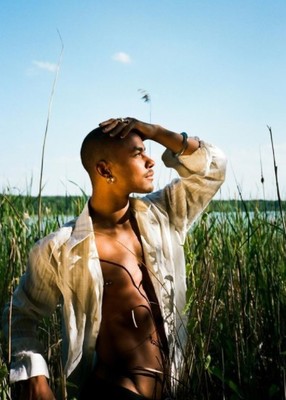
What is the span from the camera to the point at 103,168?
83.0 inches

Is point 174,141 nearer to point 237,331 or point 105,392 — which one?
point 237,331

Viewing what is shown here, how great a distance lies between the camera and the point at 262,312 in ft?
8.02

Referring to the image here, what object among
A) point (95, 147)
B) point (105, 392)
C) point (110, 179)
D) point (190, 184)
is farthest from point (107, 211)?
point (105, 392)

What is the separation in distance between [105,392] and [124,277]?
39 centimetres

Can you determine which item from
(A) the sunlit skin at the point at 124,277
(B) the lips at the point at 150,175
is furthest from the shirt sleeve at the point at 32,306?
(B) the lips at the point at 150,175

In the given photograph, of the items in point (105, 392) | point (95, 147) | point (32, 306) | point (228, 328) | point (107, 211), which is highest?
point (95, 147)

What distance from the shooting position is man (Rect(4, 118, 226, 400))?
6.61 ft

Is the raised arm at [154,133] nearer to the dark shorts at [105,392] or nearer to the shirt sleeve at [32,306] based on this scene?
the shirt sleeve at [32,306]

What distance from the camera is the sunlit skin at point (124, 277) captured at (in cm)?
206

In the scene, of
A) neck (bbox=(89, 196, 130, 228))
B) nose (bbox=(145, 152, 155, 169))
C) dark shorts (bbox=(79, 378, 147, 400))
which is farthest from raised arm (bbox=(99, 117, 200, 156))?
dark shorts (bbox=(79, 378, 147, 400))

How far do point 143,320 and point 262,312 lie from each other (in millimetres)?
592

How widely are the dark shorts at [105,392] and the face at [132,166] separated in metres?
0.67

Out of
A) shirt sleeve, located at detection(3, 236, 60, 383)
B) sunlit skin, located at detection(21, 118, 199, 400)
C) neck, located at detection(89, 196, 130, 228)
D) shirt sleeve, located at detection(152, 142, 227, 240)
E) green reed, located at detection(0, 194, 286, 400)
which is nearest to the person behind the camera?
green reed, located at detection(0, 194, 286, 400)

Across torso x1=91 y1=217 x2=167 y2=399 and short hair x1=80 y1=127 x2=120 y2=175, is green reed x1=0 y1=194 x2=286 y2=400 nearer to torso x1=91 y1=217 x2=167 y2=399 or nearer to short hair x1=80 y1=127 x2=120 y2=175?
torso x1=91 y1=217 x2=167 y2=399
